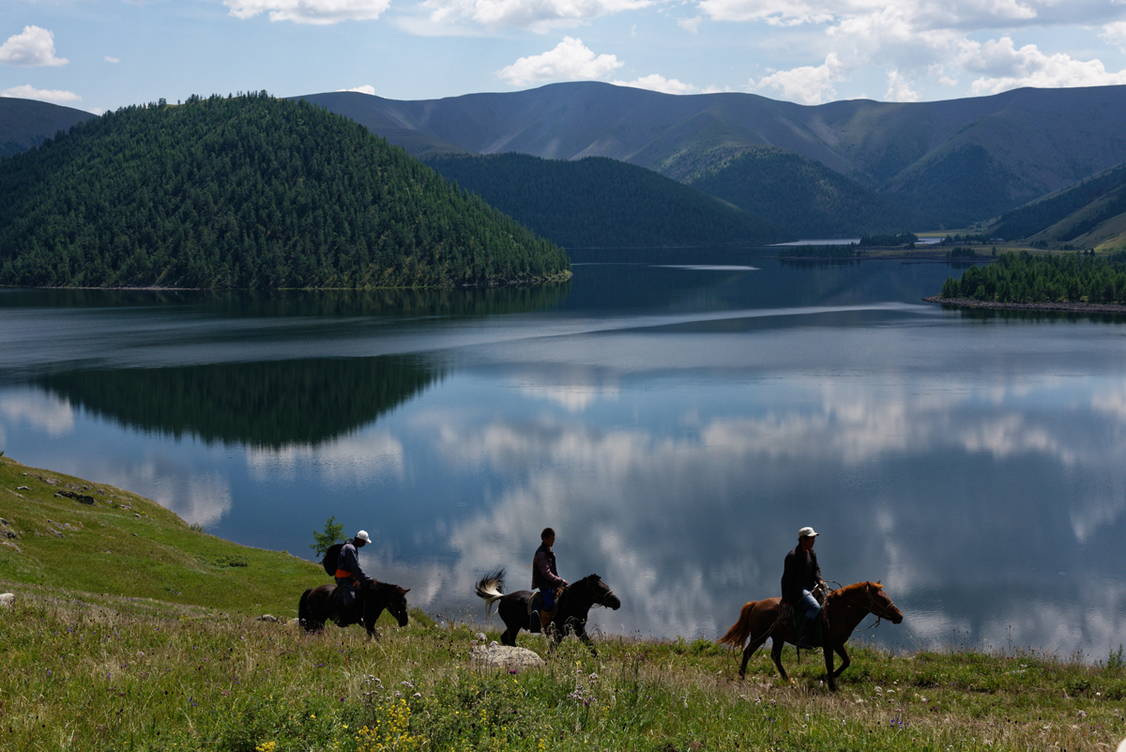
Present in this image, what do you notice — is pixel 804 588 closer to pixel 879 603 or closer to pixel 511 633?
pixel 879 603

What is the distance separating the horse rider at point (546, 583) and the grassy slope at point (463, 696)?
91.8 inches

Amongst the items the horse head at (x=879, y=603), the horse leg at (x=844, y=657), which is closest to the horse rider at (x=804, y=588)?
the horse leg at (x=844, y=657)

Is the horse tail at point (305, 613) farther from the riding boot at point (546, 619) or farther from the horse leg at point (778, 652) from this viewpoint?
the horse leg at point (778, 652)

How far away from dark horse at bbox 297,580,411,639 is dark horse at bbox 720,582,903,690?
1041 cm

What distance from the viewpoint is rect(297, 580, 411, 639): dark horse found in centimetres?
2952

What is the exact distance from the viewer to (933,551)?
190 ft

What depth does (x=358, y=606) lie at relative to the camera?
97.2ft

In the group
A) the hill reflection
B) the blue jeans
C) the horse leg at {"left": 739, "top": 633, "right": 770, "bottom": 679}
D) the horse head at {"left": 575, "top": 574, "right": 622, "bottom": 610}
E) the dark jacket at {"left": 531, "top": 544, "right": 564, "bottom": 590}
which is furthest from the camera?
the hill reflection

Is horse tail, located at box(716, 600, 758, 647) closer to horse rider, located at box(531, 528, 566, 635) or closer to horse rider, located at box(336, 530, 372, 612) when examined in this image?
horse rider, located at box(531, 528, 566, 635)

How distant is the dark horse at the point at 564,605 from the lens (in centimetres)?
2655

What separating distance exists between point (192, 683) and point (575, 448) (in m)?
67.8

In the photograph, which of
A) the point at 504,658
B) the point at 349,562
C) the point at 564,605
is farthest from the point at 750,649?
the point at 349,562

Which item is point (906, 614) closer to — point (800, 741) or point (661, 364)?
point (800, 741)

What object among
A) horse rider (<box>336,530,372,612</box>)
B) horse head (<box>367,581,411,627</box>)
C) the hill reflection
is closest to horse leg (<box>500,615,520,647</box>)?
horse head (<box>367,581,411,627</box>)
